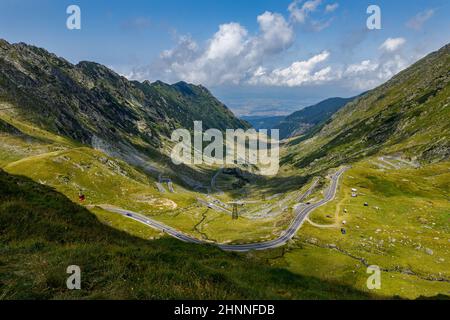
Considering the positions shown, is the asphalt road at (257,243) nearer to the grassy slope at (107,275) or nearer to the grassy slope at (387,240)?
the grassy slope at (387,240)

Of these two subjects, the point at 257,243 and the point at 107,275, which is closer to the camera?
the point at 107,275

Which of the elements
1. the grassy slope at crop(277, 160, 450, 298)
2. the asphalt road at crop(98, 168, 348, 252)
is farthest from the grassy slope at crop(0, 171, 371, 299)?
the asphalt road at crop(98, 168, 348, 252)

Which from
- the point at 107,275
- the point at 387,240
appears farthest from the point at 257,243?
the point at 107,275

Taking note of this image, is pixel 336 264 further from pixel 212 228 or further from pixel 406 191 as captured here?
pixel 406 191

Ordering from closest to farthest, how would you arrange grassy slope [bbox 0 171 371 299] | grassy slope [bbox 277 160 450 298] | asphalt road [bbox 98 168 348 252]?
grassy slope [bbox 0 171 371 299] → grassy slope [bbox 277 160 450 298] → asphalt road [bbox 98 168 348 252]

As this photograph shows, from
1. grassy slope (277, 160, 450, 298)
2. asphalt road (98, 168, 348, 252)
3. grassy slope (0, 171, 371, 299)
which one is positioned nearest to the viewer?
grassy slope (0, 171, 371, 299)

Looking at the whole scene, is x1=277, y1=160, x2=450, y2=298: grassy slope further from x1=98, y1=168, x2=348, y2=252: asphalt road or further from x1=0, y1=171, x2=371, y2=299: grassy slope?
Answer: x1=0, y1=171, x2=371, y2=299: grassy slope

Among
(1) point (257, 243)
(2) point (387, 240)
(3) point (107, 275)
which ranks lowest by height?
(1) point (257, 243)

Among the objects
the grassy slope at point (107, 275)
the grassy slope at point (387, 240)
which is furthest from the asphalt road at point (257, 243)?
the grassy slope at point (107, 275)

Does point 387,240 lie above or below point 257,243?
above

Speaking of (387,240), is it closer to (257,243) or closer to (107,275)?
(257,243)

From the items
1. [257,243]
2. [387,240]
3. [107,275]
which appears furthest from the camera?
[257,243]
